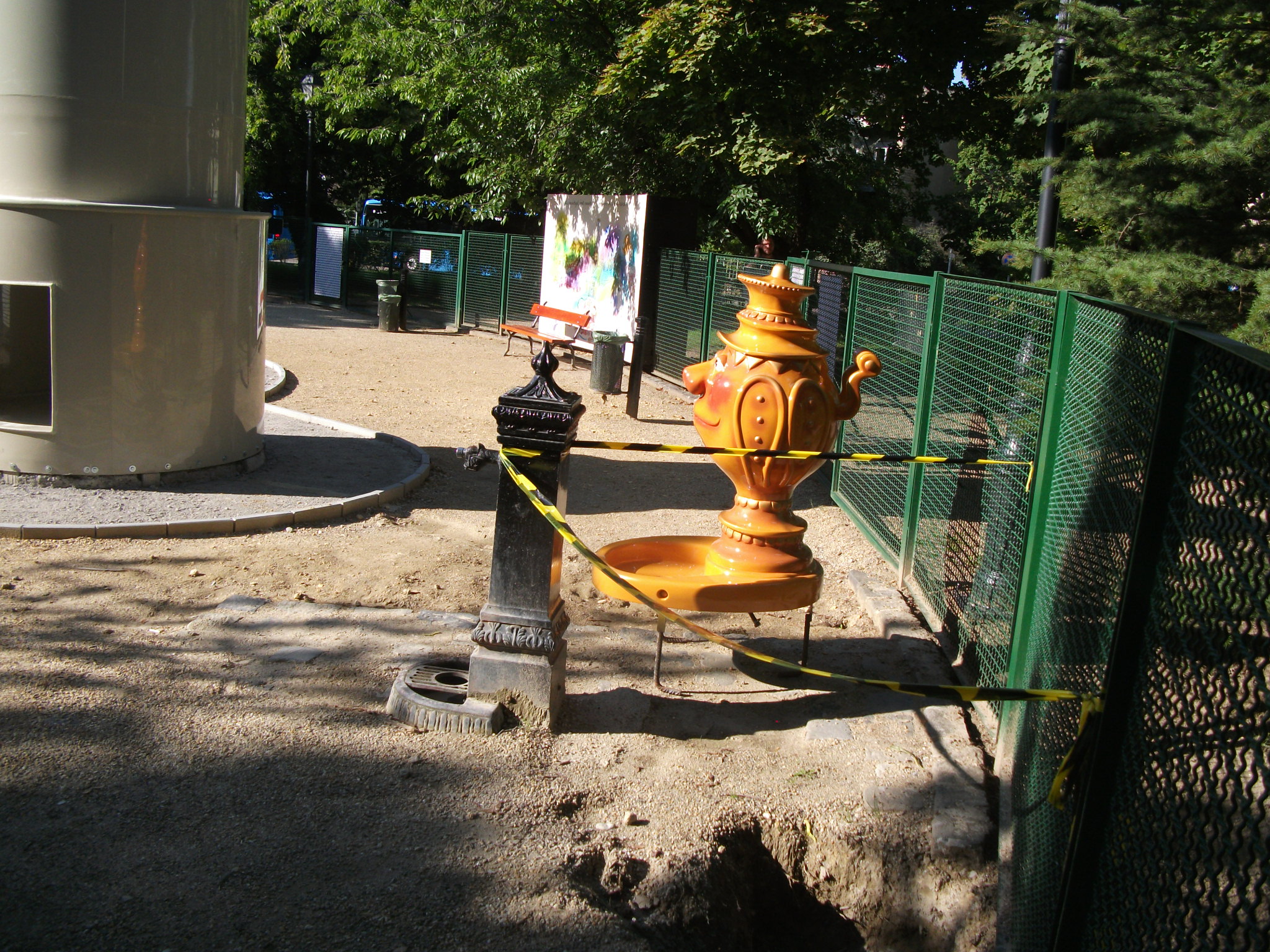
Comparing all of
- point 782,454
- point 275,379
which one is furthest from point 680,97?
point 782,454

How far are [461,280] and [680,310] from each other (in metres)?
8.49

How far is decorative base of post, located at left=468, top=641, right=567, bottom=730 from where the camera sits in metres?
4.45

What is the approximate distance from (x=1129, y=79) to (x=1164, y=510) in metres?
6.90

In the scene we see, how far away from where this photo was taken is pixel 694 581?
4.91 meters

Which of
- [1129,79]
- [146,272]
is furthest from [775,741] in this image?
[1129,79]

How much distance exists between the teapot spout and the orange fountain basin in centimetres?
77

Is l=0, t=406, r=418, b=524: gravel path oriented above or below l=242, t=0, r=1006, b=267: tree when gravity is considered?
below

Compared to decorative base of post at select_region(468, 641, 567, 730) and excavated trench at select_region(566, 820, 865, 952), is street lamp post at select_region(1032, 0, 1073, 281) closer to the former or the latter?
decorative base of post at select_region(468, 641, 567, 730)

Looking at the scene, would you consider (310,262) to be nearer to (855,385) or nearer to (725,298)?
(725,298)

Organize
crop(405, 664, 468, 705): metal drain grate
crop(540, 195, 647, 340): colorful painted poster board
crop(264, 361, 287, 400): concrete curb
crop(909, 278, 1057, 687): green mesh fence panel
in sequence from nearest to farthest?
crop(405, 664, 468, 705): metal drain grate → crop(909, 278, 1057, 687): green mesh fence panel → crop(264, 361, 287, 400): concrete curb → crop(540, 195, 647, 340): colorful painted poster board

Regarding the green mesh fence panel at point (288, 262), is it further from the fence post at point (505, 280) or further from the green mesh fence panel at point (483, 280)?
the fence post at point (505, 280)

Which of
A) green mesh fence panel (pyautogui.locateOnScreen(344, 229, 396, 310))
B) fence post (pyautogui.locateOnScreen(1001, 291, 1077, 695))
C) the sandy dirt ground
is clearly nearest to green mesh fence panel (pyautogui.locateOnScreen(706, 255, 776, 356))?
the sandy dirt ground

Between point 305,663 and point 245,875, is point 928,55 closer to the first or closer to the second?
point 305,663

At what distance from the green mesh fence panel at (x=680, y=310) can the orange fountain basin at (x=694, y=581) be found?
9.57m
